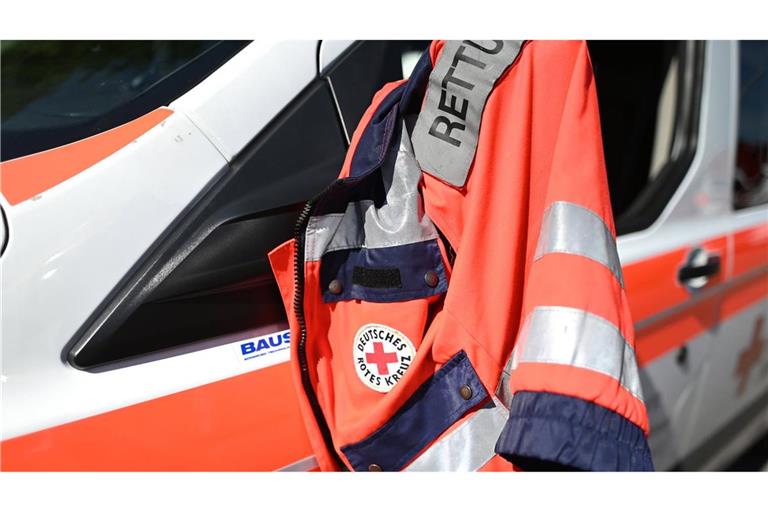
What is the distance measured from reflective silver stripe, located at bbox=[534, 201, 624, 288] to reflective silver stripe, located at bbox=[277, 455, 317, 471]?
1.77 ft

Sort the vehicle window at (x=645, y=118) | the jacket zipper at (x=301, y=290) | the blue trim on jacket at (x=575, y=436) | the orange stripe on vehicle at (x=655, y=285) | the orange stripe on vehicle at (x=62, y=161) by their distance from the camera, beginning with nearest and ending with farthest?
the blue trim on jacket at (x=575, y=436) < the orange stripe on vehicle at (x=62, y=161) < the jacket zipper at (x=301, y=290) < the orange stripe on vehicle at (x=655, y=285) < the vehicle window at (x=645, y=118)

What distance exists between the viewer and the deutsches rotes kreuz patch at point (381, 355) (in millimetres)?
1143

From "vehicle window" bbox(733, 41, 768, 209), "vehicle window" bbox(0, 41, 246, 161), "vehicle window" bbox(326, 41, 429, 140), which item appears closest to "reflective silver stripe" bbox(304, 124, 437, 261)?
"vehicle window" bbox(326, 41, 429, 140)

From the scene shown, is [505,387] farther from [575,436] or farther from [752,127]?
[752,127]

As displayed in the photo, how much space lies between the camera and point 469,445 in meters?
1.14

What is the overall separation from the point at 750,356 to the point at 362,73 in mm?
1926

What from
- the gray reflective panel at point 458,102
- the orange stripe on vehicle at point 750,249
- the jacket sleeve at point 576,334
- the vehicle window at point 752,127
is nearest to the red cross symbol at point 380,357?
the jacket sleeve at point 576,334

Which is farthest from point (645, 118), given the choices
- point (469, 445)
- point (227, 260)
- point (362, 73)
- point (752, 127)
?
point (227, 260)

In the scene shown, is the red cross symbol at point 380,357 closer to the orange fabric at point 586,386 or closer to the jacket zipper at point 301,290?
the jacket zipper at point 301,290

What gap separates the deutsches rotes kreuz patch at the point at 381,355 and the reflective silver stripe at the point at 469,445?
138 millimetres

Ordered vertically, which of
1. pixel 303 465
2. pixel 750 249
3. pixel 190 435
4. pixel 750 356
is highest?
pixel 750 249

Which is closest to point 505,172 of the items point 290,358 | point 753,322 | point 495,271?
point 495,271

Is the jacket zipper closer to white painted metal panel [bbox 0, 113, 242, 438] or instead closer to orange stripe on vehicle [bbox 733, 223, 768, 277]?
white painted metal panel [bbox 0, 113, 242, 438]
